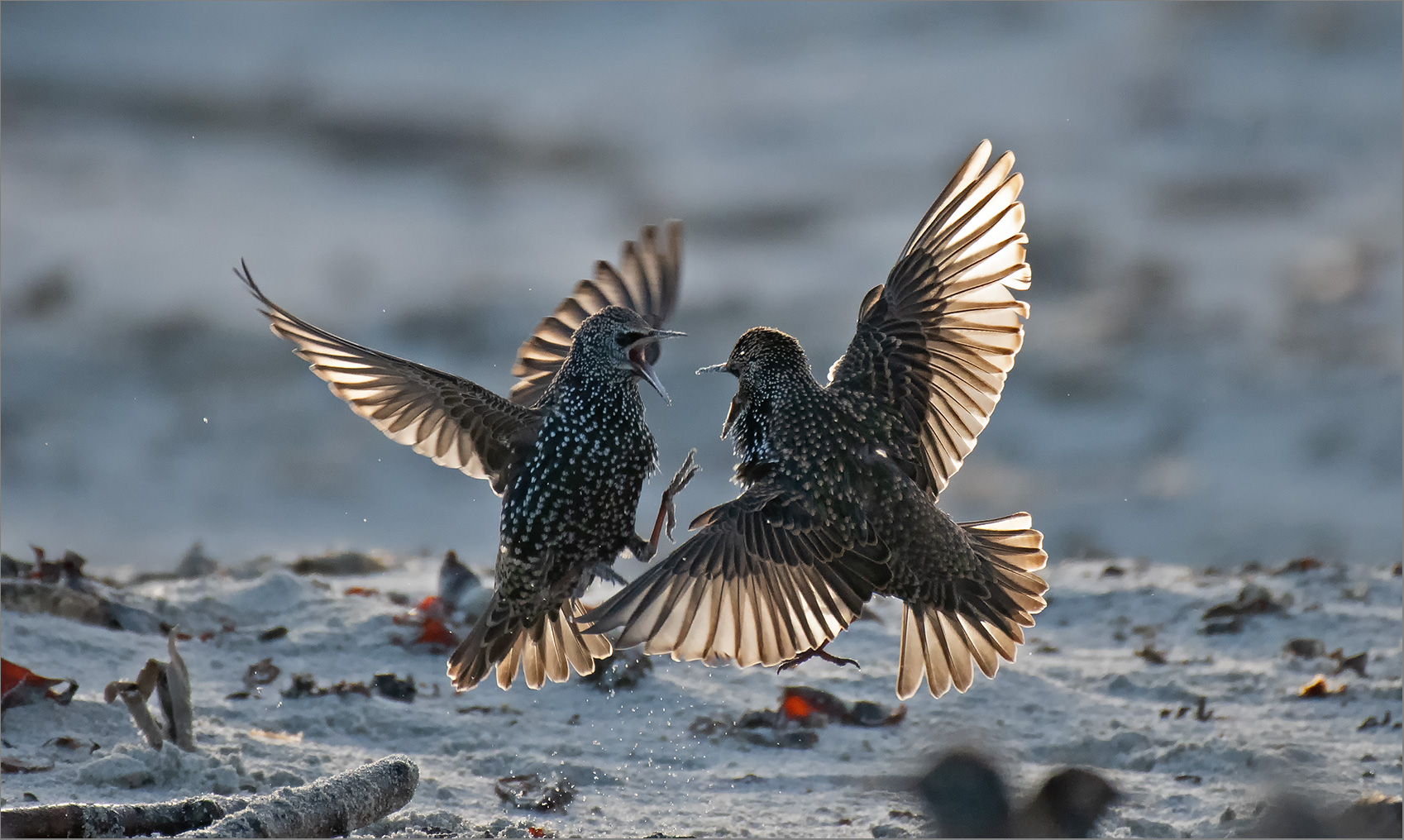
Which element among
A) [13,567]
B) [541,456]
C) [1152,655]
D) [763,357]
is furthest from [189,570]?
[1152,655]

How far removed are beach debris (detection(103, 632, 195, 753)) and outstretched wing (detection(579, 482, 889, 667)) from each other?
168 centimetres

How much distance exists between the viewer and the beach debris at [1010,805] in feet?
15.5

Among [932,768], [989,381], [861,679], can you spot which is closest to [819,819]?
[932,768]

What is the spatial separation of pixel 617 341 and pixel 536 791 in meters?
1.59

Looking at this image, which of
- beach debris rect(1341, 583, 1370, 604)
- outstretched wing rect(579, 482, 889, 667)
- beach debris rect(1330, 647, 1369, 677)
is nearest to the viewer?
outstretched wing rect(579, 482, 889, 667)

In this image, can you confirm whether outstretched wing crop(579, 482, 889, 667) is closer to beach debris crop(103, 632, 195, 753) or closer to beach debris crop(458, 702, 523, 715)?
beach debris crop(103, 632, 195, 753)

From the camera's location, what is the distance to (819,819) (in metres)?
4.76

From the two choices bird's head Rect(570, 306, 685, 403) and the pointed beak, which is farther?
bird's head Rect(570, 306, 685, 403)

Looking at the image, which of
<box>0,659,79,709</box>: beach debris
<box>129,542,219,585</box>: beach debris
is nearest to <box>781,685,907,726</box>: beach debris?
<box>0,659,79,709</box>: beach debris

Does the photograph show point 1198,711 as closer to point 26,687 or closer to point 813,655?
point 813,655

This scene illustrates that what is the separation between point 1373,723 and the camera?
18.2 feet

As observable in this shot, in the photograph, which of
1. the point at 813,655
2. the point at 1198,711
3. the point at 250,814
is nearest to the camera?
the point at 250,814

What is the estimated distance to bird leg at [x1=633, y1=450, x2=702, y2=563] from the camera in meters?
4.56

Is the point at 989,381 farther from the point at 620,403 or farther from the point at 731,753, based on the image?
the point at 731,753
